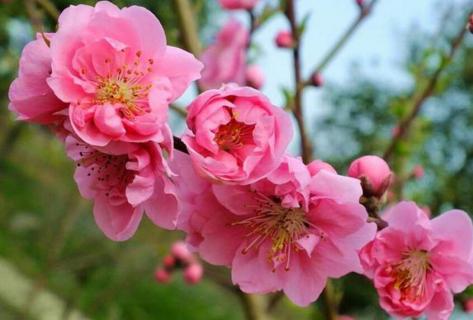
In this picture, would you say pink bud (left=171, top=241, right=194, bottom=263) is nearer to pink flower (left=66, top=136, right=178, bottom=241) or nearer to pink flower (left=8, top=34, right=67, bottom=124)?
pink flower (left=66, top=136, right=178, bottom=241)

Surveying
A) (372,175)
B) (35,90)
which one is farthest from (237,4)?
(35,90)

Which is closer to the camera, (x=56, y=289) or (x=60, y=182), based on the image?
(x=56, y=289)

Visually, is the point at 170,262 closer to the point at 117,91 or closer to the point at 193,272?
the point at 193,272

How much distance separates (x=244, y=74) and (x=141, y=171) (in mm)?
1495

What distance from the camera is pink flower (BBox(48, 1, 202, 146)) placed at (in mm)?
677

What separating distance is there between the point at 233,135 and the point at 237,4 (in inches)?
46.3

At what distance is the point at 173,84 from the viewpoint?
0.73m

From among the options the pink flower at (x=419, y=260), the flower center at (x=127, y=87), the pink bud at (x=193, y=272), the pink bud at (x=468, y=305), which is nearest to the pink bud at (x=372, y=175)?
the pink flower at (x=419, y=260)

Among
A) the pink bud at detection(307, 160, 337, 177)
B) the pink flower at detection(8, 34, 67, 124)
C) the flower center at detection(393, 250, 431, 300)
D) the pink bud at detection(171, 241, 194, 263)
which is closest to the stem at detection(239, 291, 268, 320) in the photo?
the pink bud at detection(171, 241, 194, 263)

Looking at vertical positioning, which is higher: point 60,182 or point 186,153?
point 186,153

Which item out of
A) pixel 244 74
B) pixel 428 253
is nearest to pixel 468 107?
pixel 244 74

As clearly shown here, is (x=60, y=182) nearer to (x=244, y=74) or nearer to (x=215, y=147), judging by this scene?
(x=244, y=74)

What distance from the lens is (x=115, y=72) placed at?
73cm

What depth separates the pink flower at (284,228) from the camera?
29.5 inches
